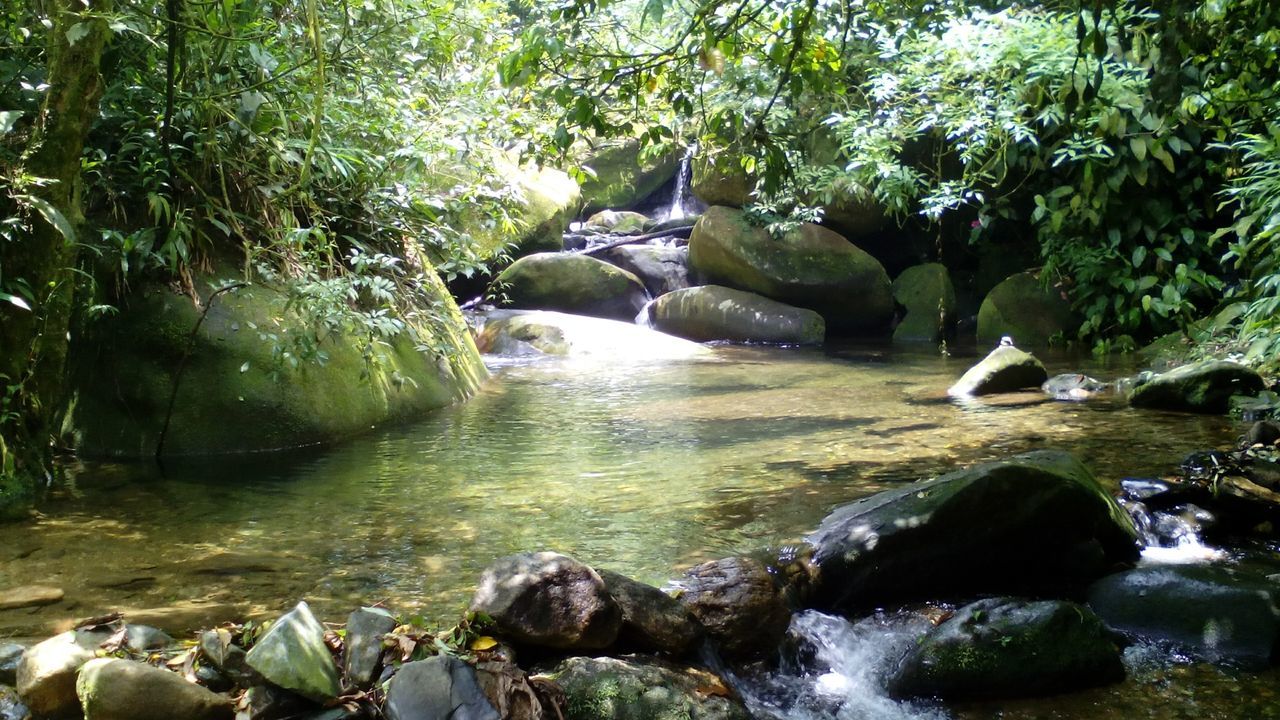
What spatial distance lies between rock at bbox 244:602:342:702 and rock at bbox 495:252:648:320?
32.9ft

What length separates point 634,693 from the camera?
8.57 ft

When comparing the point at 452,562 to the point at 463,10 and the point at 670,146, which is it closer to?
the point at 670,146

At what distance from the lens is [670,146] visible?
347 centimetres

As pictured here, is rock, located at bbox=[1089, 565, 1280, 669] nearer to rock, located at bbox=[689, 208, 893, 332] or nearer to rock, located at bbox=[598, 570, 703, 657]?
rock, located at bbox=[598, 570, 703, 657]

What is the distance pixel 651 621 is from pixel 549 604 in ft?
1.12

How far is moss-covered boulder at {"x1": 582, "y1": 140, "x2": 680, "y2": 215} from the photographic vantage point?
17500 millimetres

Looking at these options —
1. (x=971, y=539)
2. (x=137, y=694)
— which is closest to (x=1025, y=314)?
(x=971, y=539)

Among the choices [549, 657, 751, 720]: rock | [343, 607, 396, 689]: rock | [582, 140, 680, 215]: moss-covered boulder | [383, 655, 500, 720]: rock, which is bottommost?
[549, 657, 751, 720]: rock

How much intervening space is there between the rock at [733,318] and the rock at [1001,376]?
4.29 metres

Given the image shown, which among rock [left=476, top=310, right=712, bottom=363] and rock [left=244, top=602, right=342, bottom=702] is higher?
rock [left=476, top=310, right=712, bottom=363]

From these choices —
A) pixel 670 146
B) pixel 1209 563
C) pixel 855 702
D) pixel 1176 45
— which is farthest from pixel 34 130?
pixel 1209 563

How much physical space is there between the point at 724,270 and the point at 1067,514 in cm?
936

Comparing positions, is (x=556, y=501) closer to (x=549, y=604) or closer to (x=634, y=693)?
(x=549, y=604)

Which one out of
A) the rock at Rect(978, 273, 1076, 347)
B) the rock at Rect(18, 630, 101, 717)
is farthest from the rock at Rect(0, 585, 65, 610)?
the rock at Rect(978, 273, 1076, 347)
